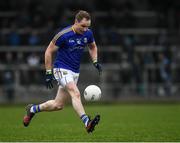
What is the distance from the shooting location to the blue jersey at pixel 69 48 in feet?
49.1

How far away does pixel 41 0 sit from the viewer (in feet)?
118

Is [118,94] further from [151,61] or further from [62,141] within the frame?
[62,141]

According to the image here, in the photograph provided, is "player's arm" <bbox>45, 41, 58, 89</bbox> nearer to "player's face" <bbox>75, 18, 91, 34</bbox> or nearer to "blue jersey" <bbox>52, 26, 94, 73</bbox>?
"blue jersey" <bbox>52, 26, 94, 73</bbox>

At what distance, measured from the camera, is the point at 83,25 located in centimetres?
1492

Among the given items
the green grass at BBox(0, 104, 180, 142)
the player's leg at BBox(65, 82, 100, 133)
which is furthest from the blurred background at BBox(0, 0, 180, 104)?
the player's leg at BBox(65, 82, 100, 133)

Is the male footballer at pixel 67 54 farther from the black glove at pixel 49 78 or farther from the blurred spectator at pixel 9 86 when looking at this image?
the blurred spectator at pixel 9 86

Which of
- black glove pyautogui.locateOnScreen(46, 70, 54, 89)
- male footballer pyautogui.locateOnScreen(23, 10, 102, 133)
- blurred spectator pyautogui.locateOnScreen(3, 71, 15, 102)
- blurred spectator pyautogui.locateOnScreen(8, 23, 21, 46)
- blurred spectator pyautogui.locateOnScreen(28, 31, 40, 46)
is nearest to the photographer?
male footballer pyautogui.locateOnScreen(23, 10, 102, 133)

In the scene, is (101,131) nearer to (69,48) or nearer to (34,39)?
(69,48)

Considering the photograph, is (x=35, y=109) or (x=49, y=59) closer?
(x=49, y=59)

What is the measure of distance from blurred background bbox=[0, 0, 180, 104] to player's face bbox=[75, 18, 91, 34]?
1629cm

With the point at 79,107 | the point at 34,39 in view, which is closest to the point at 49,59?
the point at 79,107

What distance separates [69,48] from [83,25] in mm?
573

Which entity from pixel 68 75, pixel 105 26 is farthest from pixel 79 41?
pixel 105 26

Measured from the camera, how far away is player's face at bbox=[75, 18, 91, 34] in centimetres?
1488
